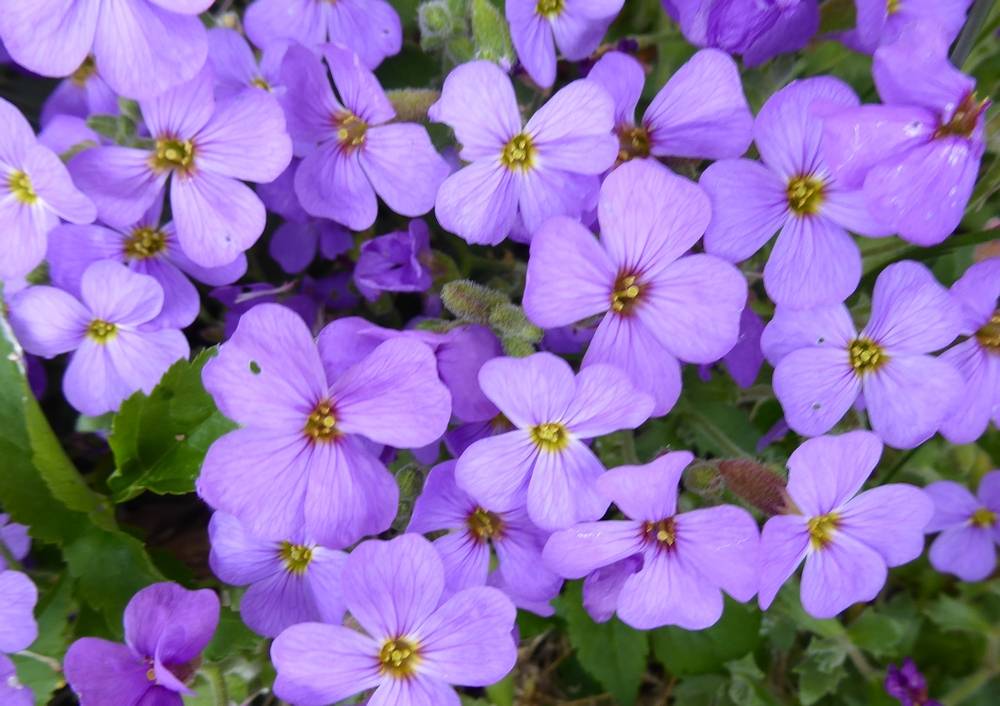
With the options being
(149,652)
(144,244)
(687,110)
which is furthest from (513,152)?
(149,652)

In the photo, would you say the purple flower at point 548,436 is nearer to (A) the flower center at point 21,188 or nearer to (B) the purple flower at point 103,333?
(B) the purple flower at point 103,333

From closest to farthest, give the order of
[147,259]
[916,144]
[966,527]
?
[916,144], [147,259], [966,527]

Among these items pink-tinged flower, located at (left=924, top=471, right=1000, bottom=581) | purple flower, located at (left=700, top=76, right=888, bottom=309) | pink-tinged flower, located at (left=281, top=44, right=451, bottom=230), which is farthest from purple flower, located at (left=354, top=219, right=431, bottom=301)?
pink-tinged flower, located at (left=924, top=471, right=1000, bottom=581)

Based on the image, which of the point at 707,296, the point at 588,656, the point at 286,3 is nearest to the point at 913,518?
the point at 707,296

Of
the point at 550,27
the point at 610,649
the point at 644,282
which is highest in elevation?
the point at 550,27

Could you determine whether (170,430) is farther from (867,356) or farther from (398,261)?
(867,356)

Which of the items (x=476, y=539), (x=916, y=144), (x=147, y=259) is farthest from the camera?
(x=147, y=259)
